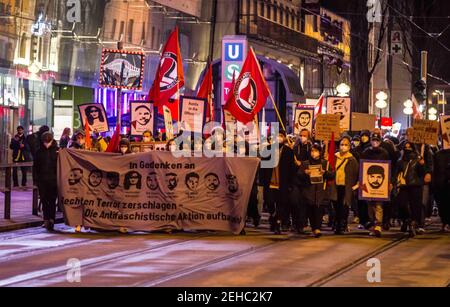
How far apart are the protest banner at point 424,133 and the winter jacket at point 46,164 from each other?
21.7ft

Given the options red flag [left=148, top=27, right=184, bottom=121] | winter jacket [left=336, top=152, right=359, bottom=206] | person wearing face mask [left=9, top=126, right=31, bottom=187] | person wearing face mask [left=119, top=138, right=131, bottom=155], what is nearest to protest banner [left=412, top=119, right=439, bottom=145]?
winter jacket [left=336, top=152, right=359, bottom=206]

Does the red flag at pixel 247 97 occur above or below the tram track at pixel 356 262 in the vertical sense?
above

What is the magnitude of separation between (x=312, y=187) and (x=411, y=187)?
6.42 ft

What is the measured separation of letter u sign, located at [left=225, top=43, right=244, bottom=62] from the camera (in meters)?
40.1

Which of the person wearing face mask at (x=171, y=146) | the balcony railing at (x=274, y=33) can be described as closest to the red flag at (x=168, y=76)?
the person wearing face mask at (x=171, y=146)

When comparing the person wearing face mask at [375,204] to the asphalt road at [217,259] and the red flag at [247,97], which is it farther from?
the red flag at [247,97]

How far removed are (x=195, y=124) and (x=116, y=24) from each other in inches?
722

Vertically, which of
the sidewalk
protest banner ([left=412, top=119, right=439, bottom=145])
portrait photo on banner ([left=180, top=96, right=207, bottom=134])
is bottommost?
the sidewalk

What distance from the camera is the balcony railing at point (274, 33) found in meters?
48.4

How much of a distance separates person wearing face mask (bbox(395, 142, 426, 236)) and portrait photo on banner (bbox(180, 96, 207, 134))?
198 inches

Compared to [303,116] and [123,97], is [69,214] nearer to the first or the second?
[303,116]

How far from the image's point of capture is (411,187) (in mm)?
19188

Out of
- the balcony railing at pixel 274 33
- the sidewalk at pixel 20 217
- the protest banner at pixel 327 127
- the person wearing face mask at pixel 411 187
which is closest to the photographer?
the person wearing face mask at pixel 411 187

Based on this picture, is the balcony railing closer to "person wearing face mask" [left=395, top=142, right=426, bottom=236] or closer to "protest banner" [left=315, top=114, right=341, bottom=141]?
"protest banner" [left=315, top=114, right=341, bottom=141]
